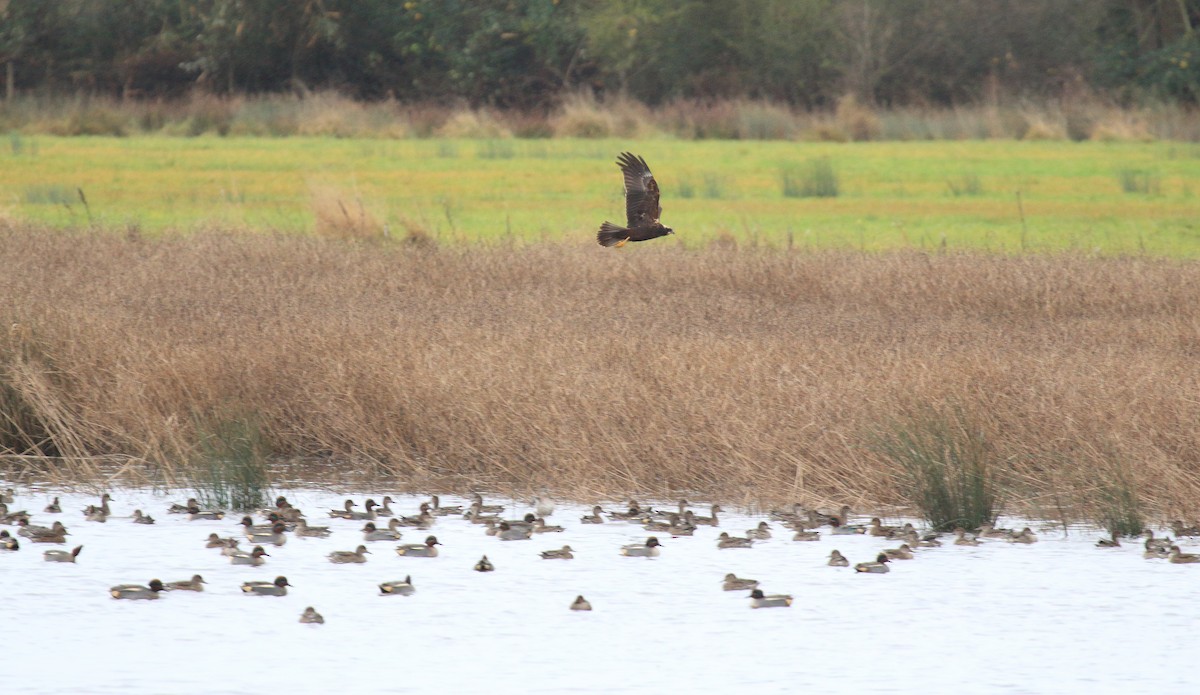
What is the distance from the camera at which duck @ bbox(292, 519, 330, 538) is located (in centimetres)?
748

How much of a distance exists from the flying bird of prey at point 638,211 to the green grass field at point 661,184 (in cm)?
597

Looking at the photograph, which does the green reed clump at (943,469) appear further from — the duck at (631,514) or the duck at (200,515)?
the duck at (200,515)

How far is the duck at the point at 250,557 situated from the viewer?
22.9ft

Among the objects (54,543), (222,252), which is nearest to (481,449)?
(54,543)

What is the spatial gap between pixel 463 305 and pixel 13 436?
13.0 ft

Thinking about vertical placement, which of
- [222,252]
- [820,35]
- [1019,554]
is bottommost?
[1019,554]

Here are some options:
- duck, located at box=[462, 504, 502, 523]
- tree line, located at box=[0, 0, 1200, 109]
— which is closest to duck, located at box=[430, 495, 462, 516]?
duck, located at box=[462, 504, 502, 523]

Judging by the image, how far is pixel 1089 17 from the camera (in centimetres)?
4859

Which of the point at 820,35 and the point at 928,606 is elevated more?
the point at 820,35

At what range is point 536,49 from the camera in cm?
4725

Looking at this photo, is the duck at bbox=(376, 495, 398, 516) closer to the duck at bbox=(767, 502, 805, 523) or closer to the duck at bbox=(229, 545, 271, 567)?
the duck at bbox=(229, 545, 271, 567)

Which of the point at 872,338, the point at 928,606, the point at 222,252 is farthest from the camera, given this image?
the point at 222,252

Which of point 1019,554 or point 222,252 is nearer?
point 1019,554

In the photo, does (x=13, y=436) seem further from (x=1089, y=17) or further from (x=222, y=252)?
(x=1089, y=17)
